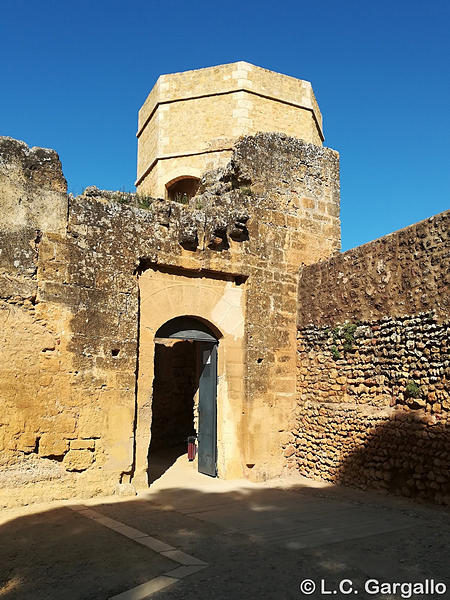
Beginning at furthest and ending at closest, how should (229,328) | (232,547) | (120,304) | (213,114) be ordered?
(213,114)
(229,328)
(120,304)
(232,547)

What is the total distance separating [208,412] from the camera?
7.92 metres

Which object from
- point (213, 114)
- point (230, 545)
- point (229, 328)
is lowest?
point (230, 545)

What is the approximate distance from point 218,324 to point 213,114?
8.61 metres

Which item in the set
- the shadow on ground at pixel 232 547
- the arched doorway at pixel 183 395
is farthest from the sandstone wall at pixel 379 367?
the arched doorway at pixel 183 395

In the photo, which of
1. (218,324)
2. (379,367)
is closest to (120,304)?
(218,324)

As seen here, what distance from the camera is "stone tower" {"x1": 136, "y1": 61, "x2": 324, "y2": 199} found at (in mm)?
14102

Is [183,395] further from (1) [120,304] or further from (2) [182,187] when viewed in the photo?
(2) [182,187]

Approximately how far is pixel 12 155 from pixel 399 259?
4.96 metres

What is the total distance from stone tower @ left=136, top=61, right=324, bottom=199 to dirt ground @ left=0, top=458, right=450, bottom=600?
1006cm

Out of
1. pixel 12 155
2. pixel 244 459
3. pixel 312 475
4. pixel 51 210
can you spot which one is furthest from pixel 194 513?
pixel 12 155

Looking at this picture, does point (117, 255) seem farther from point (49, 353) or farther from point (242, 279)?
point (242, 279)

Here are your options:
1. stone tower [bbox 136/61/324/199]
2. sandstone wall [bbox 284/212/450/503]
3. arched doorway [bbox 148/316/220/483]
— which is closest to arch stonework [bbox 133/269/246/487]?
arched doorway [bbox 148/316/220/483]

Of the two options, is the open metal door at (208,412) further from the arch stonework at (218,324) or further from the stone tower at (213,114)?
the stone tower at (213,114)

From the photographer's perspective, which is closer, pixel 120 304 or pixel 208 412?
pixel 120 304
